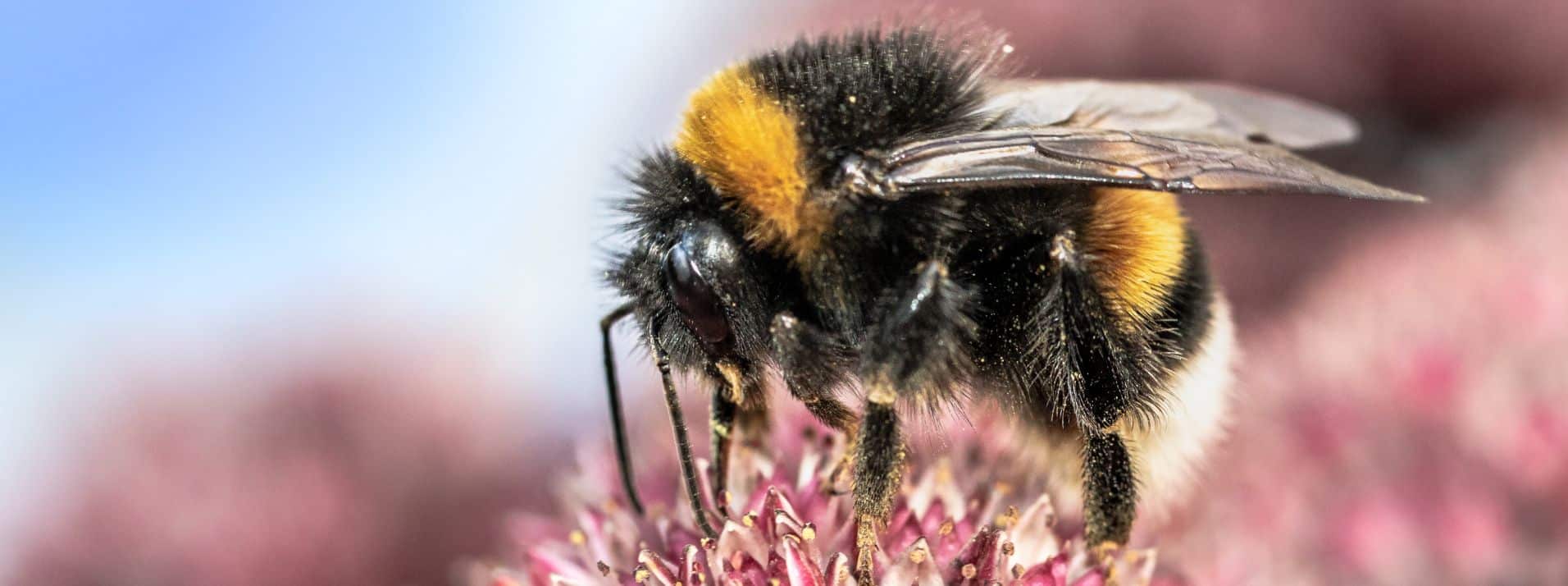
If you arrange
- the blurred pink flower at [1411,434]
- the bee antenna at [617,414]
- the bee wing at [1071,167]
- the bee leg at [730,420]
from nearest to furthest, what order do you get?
the bee wing at [1071,167], the bee leg at [730,420], the bee antenna at [617,414], the blurred pink flower at [1411,434]

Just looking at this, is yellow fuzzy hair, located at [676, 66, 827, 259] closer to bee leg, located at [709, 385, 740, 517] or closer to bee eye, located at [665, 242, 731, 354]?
bee eye, located at [665, 242, 731, 354]

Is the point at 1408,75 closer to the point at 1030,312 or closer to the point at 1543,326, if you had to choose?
the point at 1543,326

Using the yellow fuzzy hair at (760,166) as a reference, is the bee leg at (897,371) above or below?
below

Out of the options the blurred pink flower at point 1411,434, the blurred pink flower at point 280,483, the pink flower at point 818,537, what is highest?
the pink flower at point 818,537

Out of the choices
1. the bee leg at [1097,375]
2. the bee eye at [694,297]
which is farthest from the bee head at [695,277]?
the bee leg at [1097,375]

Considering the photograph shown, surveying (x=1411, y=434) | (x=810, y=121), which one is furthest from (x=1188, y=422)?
(x=1411, y=434)

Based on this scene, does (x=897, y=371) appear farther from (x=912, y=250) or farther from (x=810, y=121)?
(x=810, y=121)

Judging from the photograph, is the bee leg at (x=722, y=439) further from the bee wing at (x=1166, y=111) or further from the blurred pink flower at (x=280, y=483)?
the blurred pink flower at (x=280, y=483)

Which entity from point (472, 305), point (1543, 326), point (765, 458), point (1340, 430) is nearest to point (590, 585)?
point (765, 458)
